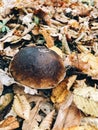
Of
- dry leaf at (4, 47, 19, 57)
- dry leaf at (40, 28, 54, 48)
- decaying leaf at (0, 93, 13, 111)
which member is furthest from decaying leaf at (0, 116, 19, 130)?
dry leaf at (40, 28, 54, 48)

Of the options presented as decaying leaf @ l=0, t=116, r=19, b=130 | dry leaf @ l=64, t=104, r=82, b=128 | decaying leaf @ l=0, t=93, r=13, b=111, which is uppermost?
decaying leaf @ l=0, t=93, r=13, b=111

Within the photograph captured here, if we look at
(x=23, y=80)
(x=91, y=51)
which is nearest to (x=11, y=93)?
(x=23, y=80)

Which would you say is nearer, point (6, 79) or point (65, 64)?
point (6, 79)

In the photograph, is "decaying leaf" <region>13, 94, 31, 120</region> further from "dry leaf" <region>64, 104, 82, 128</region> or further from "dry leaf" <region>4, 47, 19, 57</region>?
"dry leaf" <region>4, 47, 19, 57</region>

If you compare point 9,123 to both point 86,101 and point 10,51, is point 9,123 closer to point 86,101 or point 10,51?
point 86,101

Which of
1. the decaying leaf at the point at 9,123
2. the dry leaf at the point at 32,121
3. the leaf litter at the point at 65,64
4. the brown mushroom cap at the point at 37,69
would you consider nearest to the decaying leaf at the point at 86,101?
the leaf litter at the point at 65,64

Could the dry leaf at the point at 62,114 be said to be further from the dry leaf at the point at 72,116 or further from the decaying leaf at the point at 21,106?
the decaying leaf at the point at 21,106

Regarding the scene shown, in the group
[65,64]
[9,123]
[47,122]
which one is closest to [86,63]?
[65,64]

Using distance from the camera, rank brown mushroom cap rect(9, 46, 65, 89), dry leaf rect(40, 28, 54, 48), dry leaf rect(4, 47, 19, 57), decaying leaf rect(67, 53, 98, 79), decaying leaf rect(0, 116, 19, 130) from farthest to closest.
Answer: dry leaf rect(40, 28, 54, 48), dry leaf rect(4, 47, 19, 57), decaying leaf rect(67, 53, 98, 79), brown mushroom cap rect(9, 46, 65, 89), decaying leaf rect(0, 116, 19, 130)
